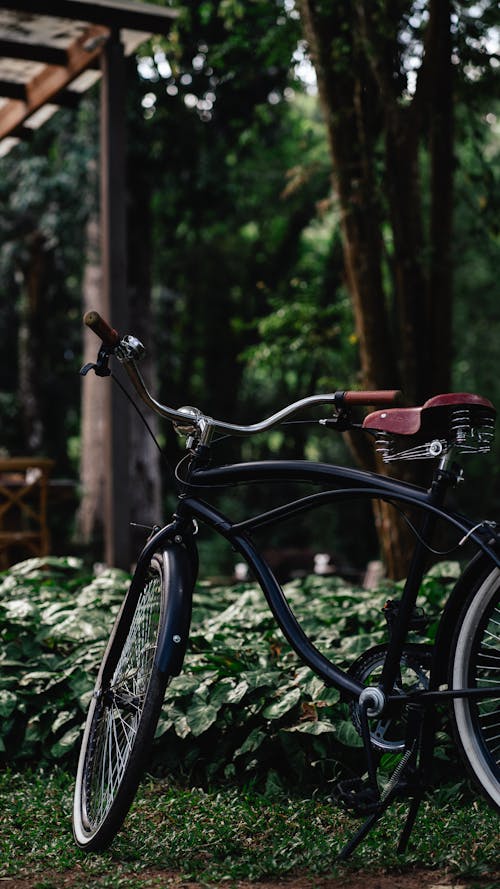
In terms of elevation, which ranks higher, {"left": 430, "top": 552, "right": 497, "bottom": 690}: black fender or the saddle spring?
the saddle spring

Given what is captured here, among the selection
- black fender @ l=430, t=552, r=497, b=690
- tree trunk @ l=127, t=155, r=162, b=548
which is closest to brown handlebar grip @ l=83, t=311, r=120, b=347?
black fender @ l=430, t=552, r=497, b=690

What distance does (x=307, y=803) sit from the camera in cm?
335

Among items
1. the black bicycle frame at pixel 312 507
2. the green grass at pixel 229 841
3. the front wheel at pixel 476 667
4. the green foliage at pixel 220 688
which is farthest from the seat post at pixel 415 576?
the green foliage at pixel 220 688

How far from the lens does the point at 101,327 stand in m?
2.83

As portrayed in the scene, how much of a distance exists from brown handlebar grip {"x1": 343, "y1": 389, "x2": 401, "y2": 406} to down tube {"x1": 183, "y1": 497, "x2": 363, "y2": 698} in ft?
1.57

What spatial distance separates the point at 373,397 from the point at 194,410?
585 millimetres

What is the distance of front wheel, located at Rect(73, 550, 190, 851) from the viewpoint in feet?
9.18

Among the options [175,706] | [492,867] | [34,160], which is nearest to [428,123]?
[175,706]

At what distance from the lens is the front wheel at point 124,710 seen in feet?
9.18

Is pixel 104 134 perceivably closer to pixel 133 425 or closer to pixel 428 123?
pixel 428 123

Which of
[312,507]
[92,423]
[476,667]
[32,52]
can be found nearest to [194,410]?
[312,507]

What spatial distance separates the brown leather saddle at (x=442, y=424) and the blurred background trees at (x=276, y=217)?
11.3 ft

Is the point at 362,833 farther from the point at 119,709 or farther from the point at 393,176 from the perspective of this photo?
the point at 393,176

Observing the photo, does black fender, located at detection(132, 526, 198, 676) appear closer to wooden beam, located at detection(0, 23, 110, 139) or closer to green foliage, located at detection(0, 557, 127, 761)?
green foliage, located at detection(0, 557, 127, 761)
